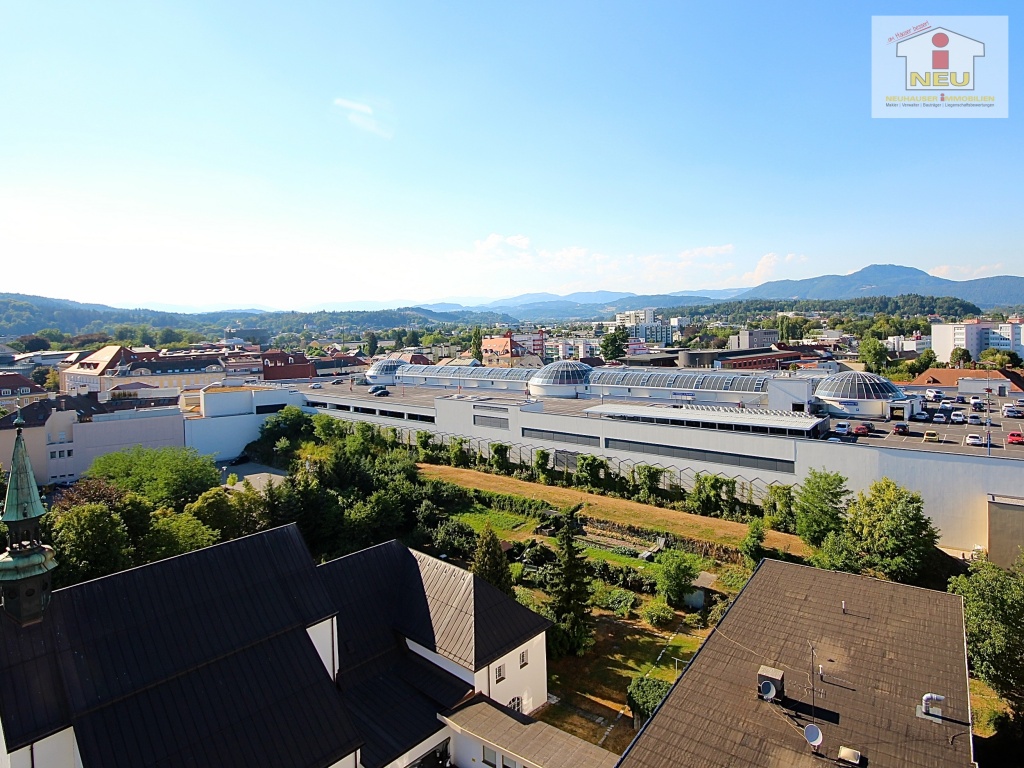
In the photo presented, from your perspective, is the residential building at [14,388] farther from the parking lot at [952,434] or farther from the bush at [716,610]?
the parking lot at [952,434]

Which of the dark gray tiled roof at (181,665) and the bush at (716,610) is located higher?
the dark gray tiled roof at (181,665)

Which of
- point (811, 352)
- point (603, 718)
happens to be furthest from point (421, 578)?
point (811, 352)

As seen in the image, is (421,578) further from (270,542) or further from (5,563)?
Result: (5,563)

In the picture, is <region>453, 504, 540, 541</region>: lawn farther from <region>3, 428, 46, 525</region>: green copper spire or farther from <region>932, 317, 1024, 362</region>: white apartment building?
<region>932, 317, 1024, 362</region>: white apartment building

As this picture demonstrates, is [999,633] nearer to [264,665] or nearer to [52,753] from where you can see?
[264,665]

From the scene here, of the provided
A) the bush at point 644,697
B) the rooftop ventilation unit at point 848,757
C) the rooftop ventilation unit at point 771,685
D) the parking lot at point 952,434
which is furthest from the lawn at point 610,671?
the parking lot at point 952,434

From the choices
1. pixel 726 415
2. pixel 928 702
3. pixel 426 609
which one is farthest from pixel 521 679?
pixel 726 415
